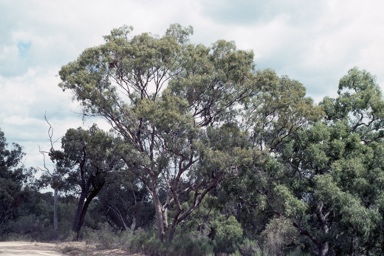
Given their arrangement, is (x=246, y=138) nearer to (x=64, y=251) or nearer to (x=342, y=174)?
(x=342, y=174)

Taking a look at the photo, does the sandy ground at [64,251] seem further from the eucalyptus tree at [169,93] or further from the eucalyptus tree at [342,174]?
the eucalyptus tree at [342,174]

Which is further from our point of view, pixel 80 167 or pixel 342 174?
pixel 80 167

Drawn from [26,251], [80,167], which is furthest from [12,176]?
[26,251]

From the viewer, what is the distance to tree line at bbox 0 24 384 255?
19.3m

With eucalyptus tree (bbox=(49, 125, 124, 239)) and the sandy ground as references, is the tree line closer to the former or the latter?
the sandy ground

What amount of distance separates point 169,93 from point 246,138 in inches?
159

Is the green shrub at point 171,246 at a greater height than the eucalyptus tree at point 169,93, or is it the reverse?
the eucalyptus tree at point 169,93

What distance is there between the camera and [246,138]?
21.3 metres

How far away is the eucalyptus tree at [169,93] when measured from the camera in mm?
20706

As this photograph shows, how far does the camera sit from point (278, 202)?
64.6 ft

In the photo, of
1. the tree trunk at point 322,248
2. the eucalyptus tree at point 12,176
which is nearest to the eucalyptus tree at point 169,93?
the tree trunk at point 322,248

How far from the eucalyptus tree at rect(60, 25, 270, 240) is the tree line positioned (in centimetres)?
5

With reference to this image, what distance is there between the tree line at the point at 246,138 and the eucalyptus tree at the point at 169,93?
0.05m

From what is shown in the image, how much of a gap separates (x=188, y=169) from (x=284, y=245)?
587 centimetres
